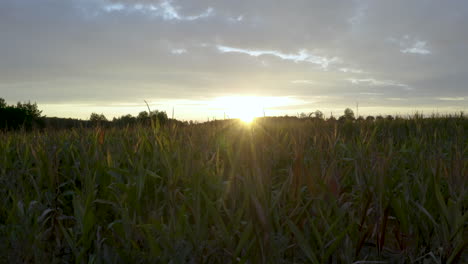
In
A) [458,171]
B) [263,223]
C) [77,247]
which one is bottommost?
[77,247]

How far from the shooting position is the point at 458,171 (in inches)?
73.6

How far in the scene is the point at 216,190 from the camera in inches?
83.2

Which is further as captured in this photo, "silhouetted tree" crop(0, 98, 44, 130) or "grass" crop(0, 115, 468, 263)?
"silhouetted tree" crop(0, 98, 44, 130)

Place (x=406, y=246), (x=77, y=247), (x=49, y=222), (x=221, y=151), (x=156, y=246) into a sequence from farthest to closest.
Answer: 1. (x=221, y=151)
2. (x=49, y=222)
3. (x=77, y=247)
4. (x=406, y=246)
5. (x=156, y=246)

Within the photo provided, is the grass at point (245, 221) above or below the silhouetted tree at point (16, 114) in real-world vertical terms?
below

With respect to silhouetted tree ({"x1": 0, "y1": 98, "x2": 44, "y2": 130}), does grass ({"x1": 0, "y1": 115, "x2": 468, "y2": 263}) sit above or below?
below

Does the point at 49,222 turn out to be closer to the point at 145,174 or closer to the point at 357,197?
the point at 145,174

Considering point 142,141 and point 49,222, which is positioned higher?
point 142,141

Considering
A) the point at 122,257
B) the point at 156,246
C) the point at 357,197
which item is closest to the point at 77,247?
the point at 122,257

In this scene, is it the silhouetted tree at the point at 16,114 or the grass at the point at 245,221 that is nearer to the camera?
the grass at the point at 245,221

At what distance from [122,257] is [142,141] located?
1433 millimetres

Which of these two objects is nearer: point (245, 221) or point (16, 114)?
point (245, 221)

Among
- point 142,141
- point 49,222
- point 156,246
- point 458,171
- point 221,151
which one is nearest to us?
point 156,246

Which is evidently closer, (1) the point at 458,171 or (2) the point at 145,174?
(1) the point at 458,171
